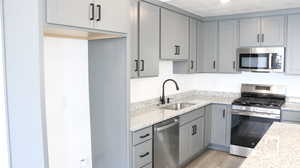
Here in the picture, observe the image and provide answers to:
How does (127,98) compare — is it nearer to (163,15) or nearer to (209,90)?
(163,15)

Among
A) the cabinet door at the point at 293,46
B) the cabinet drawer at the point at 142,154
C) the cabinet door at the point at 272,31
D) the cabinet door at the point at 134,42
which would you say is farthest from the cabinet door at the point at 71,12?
the cabinet door at the point at 293,46

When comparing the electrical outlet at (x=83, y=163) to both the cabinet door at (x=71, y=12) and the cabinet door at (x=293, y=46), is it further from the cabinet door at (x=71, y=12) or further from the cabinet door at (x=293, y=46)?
the cabinet door at (x=293, y=46)

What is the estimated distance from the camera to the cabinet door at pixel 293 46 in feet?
12.7

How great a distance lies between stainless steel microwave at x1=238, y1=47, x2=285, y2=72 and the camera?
13.0 feet

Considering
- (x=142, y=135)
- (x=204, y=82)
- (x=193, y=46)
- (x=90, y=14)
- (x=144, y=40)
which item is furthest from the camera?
(x=204, y=82)

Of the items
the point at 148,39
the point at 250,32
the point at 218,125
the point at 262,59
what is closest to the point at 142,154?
the point at 148,39

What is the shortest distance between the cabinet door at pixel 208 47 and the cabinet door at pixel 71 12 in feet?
9.69

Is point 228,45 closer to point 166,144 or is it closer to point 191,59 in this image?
point 191,59

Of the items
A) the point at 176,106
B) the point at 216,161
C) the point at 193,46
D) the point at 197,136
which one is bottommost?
the point at 216,161

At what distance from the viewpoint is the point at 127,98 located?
97.6 inches

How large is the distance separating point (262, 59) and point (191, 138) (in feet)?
5.90

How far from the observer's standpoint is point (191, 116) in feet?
12.2

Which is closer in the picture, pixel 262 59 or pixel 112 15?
pixel 112 15

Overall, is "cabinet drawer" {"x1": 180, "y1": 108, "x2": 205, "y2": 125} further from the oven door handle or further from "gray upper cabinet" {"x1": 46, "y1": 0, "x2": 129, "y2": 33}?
"gray upper cabinet" {"x1": 46, "y1": 0, "x2": 129, "y2": 33}
